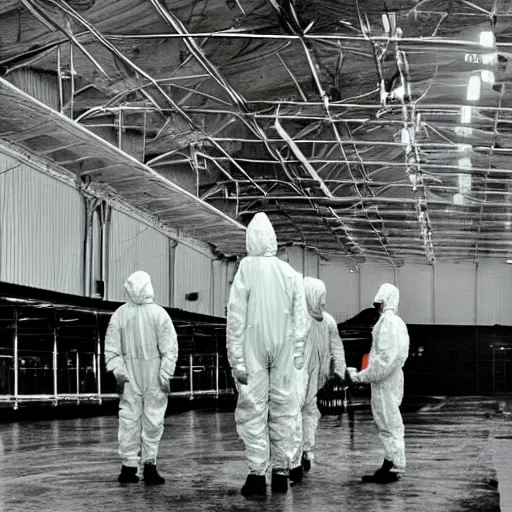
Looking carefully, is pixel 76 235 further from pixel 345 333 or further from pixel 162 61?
pixel 345 333

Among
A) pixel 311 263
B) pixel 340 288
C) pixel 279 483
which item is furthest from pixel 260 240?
pixel 340 288

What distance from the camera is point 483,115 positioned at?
69.6ft

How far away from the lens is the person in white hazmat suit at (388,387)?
29.0ft

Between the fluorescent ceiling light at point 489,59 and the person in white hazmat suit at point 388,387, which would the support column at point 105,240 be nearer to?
the fluorescent ceiling light at point 489,59

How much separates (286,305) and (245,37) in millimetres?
8246

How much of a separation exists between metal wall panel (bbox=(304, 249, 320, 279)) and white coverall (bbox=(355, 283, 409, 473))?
33165mm

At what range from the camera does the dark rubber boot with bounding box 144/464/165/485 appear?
28.2 ft

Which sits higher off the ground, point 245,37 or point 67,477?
point 245,37

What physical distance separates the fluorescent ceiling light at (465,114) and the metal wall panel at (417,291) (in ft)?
79.9

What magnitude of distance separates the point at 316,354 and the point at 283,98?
34.9 ft

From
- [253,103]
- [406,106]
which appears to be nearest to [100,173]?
[253,103]

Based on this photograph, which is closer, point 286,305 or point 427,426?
point 286,305

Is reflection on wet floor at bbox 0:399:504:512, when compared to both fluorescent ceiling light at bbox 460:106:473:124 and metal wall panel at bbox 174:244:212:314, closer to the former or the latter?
fluorescent ceiling light at bbox 460:106:473:124

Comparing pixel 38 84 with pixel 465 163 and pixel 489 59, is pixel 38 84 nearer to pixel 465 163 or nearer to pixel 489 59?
pixel 489 59
